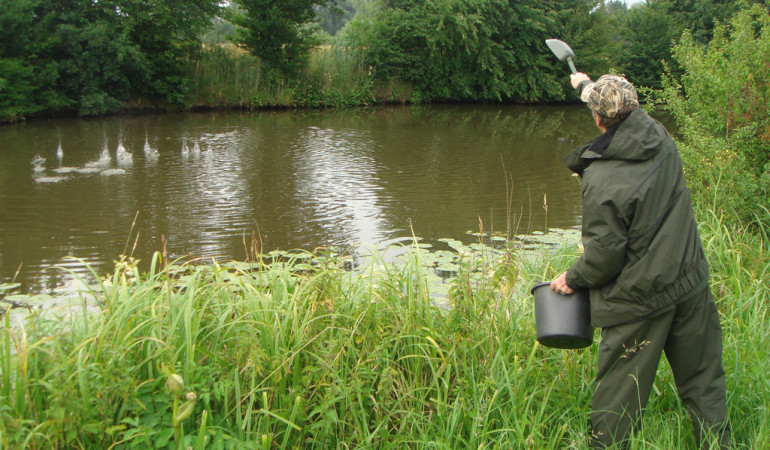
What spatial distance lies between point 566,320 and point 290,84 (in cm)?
2330

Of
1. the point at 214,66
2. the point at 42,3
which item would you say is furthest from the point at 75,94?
the point at 214,66

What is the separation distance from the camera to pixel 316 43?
2572 cm

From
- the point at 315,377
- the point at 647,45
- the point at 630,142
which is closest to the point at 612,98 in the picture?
the point at 630,142

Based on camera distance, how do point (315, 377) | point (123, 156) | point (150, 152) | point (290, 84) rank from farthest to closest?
point (290, 84) < point (150, 152) < point (123, 156) < point (315, 377)

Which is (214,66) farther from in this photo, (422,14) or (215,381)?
(215,381)

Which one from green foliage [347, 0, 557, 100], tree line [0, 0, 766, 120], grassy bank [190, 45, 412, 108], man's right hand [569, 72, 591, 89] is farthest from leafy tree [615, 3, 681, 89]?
man's right hand [569, 72, 591, 89]

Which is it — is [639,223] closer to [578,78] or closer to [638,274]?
[638,274]

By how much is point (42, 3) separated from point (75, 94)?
2.77 metres

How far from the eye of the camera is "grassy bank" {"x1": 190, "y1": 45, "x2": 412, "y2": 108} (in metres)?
23.4

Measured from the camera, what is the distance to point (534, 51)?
97.9 feet

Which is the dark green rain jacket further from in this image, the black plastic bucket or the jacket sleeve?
the black plastic bucket

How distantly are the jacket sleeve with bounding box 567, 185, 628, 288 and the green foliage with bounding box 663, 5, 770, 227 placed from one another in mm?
3077

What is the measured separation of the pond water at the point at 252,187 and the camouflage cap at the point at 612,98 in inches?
72.1

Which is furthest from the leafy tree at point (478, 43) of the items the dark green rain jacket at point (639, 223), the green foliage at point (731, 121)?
the dark green rain jacket at point (639, 223)
